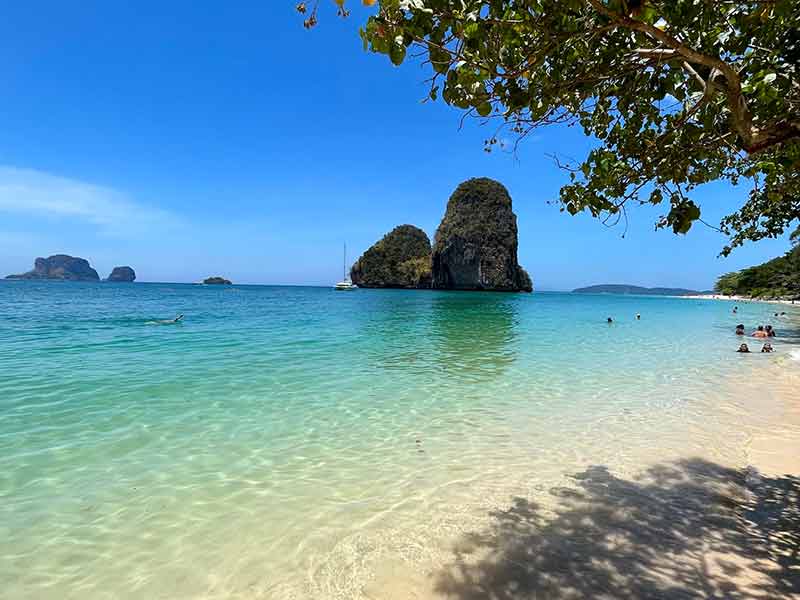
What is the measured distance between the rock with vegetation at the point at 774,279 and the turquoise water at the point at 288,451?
252 ft

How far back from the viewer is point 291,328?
2294 centimetres

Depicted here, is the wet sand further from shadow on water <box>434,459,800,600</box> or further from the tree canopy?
the tree canopy

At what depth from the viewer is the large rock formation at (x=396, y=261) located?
14200 cm

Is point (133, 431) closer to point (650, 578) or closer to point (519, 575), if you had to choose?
point (519, 575)

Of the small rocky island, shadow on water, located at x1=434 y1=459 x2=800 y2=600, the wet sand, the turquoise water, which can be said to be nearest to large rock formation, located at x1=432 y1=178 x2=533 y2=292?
the small rocky island

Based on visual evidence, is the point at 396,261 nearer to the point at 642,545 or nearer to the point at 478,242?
the point at 478,242

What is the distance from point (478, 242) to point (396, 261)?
41.9m

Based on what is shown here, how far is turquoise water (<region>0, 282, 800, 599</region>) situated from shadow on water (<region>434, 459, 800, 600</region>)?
441 millimetres

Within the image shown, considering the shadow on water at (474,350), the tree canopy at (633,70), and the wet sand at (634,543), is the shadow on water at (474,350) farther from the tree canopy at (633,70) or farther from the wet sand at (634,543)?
the tree canopy at (633,70)

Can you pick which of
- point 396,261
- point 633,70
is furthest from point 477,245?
point 633,70

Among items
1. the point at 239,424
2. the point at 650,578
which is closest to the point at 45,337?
the point at 239,424

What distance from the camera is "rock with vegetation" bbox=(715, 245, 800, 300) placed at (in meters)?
66.9

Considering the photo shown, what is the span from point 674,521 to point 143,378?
1140cm

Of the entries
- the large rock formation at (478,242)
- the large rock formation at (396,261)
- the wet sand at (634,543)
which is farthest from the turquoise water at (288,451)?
the large rock formation at (396,261)
